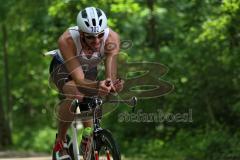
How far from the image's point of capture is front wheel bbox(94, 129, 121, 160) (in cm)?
541

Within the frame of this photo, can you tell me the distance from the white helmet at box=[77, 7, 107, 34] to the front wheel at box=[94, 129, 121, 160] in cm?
94

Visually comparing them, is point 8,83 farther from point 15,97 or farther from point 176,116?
point 176,116

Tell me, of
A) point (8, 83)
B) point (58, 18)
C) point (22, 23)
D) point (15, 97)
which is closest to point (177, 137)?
point (58, 18)

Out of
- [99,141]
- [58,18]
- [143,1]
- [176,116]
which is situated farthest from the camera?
[143,1]

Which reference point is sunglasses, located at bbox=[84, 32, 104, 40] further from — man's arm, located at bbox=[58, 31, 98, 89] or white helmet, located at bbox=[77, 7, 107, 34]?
man's arm, located at bbox=[58, 31, 98, 89]

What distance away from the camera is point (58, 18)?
17.2 meters

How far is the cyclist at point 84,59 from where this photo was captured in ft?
18.2

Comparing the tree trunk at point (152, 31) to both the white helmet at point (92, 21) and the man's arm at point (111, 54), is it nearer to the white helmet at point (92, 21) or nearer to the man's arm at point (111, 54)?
the man's arm at point (111, 54)

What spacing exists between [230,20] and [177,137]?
3523 millimetres
